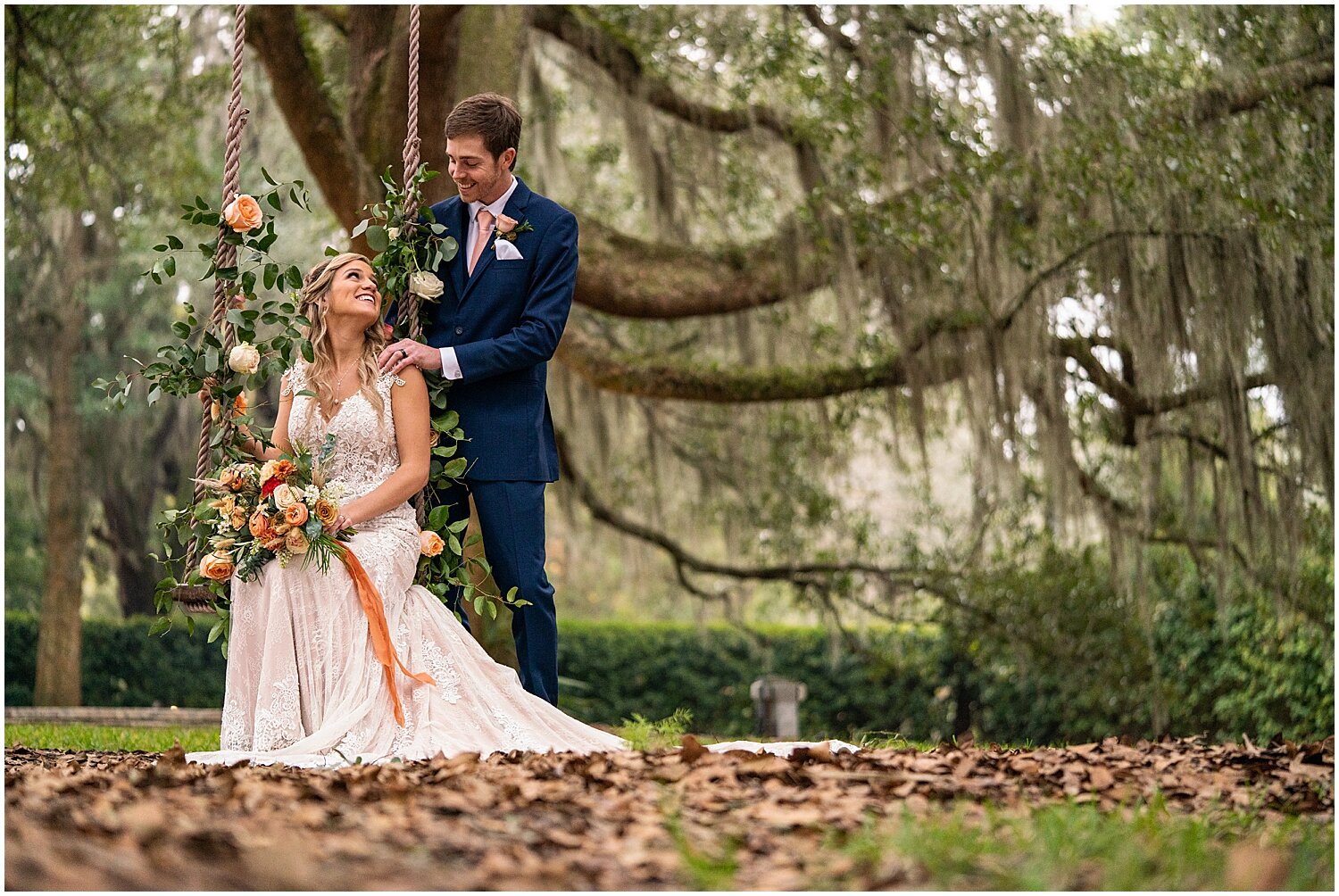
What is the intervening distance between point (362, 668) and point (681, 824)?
1.49 metres

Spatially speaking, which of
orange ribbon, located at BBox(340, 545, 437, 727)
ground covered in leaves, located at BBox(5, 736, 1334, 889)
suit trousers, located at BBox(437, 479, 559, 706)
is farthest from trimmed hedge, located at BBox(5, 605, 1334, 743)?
ground covered in leaves, located at BBox(5, 736, 1334, 889)

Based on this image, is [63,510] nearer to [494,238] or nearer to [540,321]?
[494,238]

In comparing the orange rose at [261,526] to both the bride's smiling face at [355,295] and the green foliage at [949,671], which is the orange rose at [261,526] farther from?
the green foliage at [949,671]

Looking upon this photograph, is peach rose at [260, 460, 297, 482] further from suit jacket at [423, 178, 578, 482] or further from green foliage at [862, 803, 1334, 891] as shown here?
green foliage at [862, 803, 1334, 891]

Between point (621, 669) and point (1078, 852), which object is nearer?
point (1078, 852)

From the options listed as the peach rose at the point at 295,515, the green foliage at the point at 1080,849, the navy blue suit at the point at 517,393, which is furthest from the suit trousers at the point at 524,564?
the green foliage at the point at 1080,849

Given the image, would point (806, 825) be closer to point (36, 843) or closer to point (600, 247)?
point (36, 843)

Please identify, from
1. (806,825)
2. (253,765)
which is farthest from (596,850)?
(253,765)

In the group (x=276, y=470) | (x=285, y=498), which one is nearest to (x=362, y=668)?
(x=285, y=498)

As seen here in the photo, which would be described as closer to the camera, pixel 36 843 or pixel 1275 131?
pixel 36 843

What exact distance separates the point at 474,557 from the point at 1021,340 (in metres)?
3.83

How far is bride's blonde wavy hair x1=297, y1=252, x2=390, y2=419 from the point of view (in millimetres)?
3549

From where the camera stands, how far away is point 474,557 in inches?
142

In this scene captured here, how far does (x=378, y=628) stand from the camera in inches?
128
